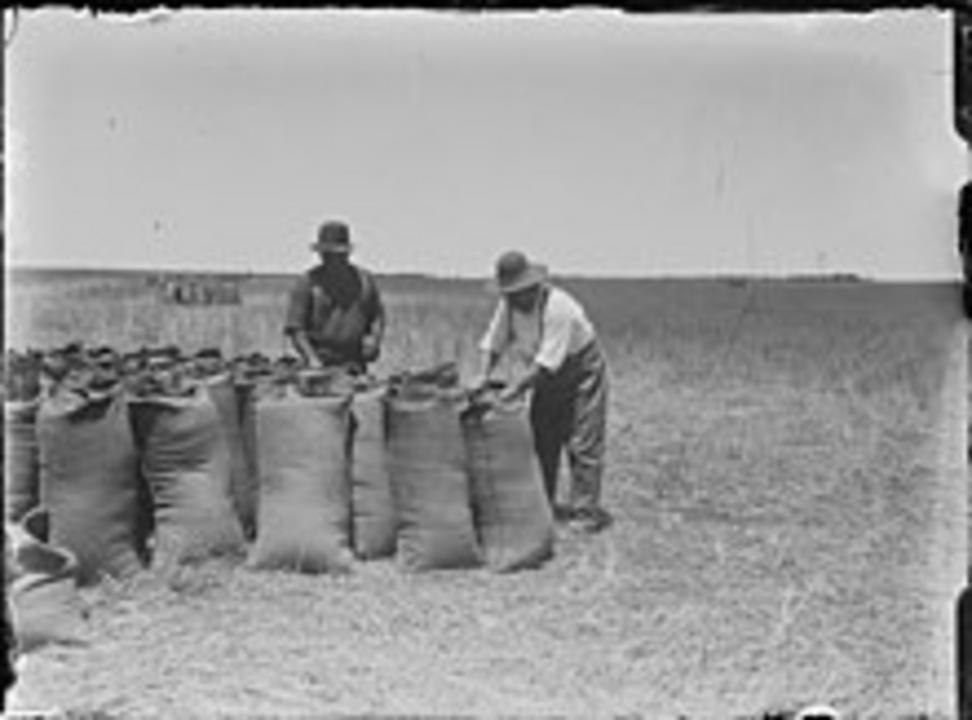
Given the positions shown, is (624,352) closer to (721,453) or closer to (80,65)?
(721,453)

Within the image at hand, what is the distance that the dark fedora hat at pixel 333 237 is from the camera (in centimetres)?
465

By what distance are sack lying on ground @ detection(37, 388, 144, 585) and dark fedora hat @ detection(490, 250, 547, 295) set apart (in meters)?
1.12

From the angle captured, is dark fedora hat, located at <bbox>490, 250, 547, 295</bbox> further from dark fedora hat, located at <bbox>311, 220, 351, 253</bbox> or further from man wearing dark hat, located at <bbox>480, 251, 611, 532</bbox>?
dark fedora hat, located at <bbox>311, 220, 351, 253</bbox>

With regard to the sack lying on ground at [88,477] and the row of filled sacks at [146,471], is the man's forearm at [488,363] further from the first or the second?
the sack lying on ground at [88,477]

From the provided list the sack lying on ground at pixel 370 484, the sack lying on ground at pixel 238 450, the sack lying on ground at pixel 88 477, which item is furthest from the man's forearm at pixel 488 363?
the sack lying on ground at pixel 88 477

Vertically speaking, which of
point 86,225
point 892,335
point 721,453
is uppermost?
point 86,225

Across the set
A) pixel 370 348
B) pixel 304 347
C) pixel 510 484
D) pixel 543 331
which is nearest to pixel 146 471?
pixel 304 347

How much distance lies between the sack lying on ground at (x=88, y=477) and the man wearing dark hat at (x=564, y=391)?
104cm

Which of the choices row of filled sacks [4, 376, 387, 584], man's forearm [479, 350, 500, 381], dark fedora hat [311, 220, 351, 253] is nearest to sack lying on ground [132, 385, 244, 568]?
row of filled sacks [4, 376, 387, 584]

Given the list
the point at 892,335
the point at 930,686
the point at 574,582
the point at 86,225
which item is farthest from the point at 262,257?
the point at 930,686

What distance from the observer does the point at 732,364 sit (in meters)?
5.09

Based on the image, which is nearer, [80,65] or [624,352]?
[80,65]

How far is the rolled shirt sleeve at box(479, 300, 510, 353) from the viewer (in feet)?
16.0

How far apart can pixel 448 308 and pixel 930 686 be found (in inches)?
62.9
